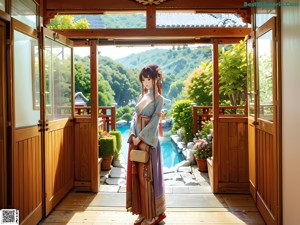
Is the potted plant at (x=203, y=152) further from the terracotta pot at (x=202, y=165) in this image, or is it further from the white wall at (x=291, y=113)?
the white wall at (x=291, y=113)

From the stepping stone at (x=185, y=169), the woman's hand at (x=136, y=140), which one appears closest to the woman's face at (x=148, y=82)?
the woman's hand at (x=136, y=140)

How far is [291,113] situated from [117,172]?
3709mm

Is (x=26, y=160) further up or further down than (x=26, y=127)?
further down

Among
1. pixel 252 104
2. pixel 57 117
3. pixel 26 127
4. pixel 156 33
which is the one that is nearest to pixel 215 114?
pixel 252 104

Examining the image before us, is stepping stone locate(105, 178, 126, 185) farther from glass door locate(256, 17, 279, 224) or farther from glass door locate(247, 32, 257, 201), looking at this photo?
glass door locate(256, 17, 279, 224)

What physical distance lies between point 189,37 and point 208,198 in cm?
213

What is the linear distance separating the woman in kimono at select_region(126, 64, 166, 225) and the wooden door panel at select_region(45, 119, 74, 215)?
2.96ft

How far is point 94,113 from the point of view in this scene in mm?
4160

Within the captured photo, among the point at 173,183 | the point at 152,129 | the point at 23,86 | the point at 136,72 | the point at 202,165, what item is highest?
the point at 136,72

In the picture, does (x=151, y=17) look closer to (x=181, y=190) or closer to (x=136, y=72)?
(x=181, y=190)

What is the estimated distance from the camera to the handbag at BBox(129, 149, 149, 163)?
2.97 meters

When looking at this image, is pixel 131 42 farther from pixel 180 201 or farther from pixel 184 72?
pixel 184 72

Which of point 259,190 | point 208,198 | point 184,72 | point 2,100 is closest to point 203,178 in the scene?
point 208,198

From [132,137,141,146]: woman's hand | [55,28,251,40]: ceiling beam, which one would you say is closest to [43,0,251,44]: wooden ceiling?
[55,28,251,40]: ceiling beam
